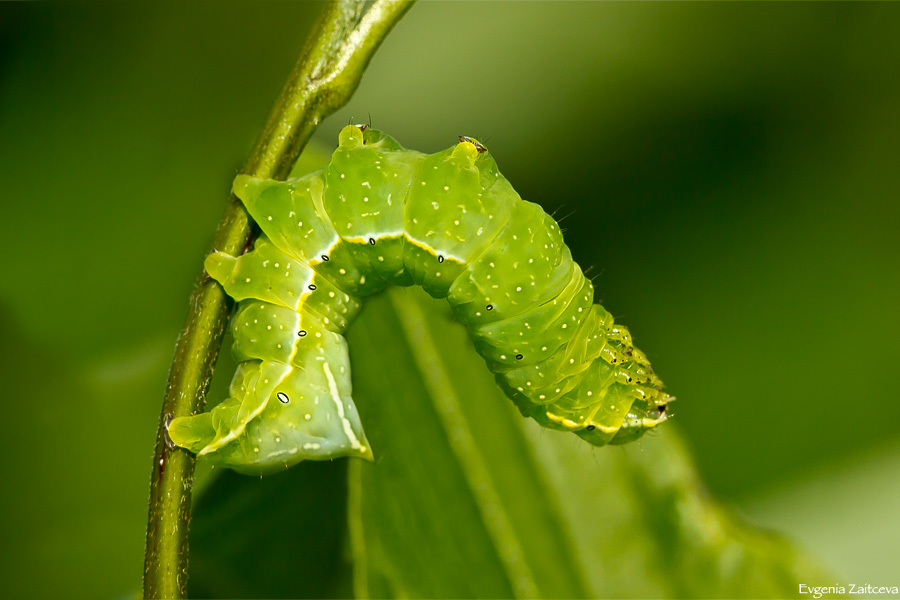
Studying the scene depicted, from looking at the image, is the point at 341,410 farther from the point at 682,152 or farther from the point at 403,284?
the point at 682,152

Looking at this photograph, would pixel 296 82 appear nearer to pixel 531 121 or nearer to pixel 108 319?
pixel 108 319

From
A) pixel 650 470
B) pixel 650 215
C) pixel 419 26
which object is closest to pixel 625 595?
pixel 650 470

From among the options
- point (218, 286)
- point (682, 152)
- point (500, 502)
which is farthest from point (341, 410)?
point (682, 152)

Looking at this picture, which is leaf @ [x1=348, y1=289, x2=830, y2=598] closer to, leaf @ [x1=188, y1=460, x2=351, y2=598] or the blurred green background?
leaf @ [x1=188, y1=460, x2=351, y2=598]

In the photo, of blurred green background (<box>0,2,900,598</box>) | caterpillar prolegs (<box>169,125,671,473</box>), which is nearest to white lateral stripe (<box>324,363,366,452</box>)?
caterpillar prolegs (<box>169,125,671,473</box>)

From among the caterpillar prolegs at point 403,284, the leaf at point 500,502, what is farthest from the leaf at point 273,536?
the caterpillar prolegs at point 403,284
